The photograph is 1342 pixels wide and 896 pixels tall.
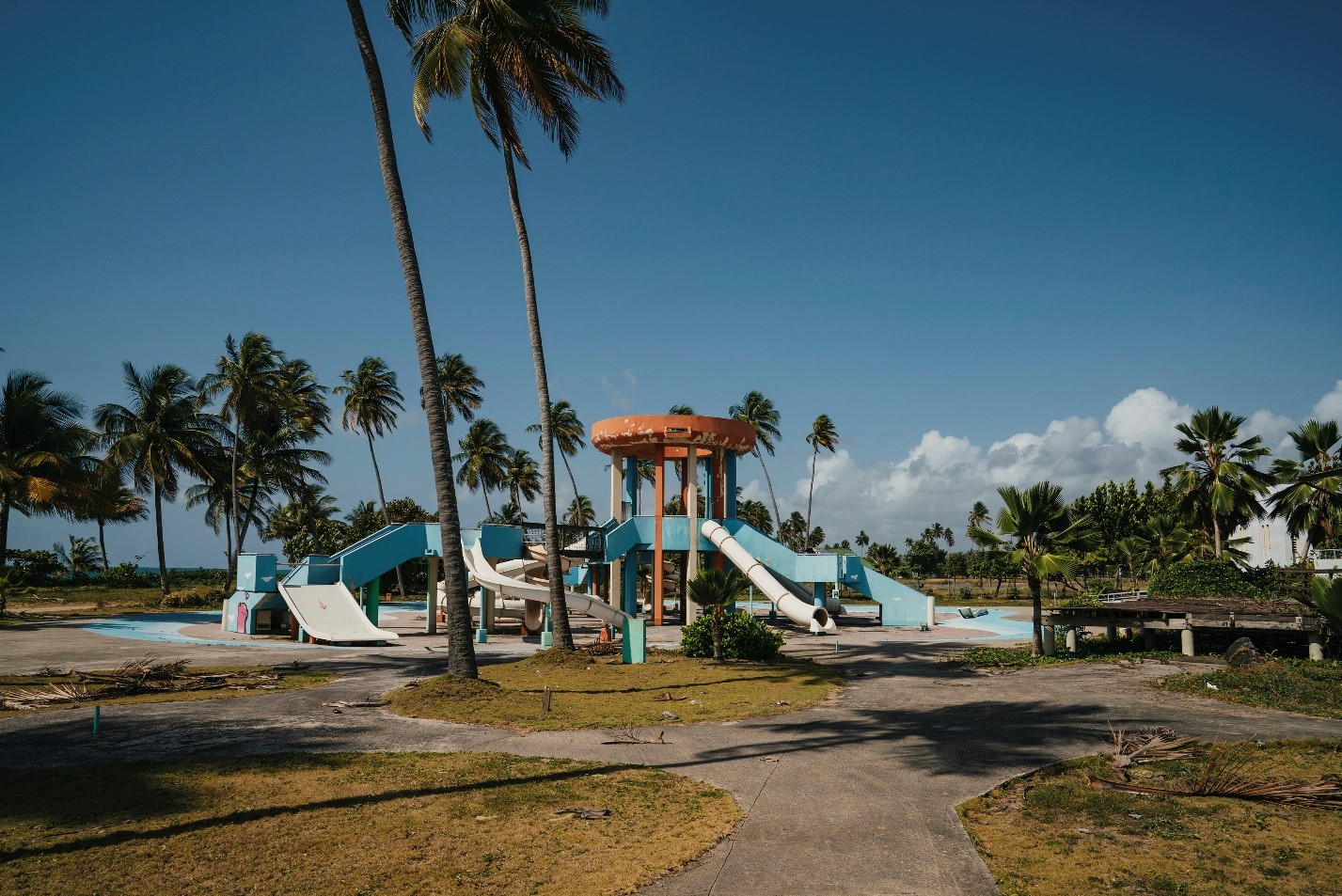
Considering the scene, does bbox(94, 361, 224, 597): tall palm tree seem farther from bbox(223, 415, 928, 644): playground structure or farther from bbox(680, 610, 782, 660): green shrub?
bbox(680, 610, 782, 660): green shrub

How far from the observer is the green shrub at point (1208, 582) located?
29.6 meters

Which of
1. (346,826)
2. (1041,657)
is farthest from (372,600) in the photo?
(346,826)

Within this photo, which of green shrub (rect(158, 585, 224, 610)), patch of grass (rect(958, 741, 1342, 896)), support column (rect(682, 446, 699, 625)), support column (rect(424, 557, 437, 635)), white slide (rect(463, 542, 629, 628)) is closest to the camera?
patch of grass (rect(958, 741, 1342, 896))

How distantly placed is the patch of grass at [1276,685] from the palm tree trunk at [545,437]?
16766 millimetres

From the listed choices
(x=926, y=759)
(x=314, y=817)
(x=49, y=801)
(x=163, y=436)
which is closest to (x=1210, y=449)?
(x=926, y=759)

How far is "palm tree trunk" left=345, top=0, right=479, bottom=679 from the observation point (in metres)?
19.3

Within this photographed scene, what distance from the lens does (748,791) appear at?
37.5 feet

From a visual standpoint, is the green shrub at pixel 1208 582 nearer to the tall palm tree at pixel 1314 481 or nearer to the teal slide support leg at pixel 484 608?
the tall palm tree at pixel 1314 481

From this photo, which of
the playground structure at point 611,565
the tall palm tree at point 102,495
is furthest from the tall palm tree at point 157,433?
the playground structure at point 611,565

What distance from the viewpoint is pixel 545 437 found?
2591 centimetres

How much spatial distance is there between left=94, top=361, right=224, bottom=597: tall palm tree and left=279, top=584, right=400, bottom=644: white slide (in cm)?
2486

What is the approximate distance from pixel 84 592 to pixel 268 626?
33694 mm

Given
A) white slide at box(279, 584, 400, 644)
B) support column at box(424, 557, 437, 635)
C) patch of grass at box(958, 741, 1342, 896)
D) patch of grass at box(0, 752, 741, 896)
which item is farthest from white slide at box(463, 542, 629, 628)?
patch of grass at box(958, 741, 1342, 896)

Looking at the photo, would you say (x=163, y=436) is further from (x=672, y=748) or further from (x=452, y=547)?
(x=672, y=748)
